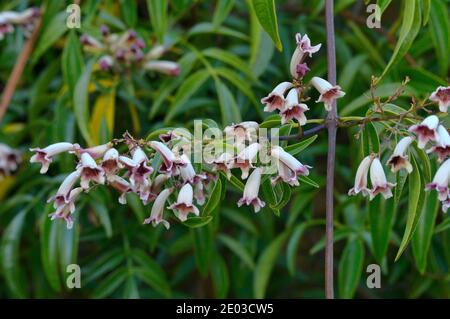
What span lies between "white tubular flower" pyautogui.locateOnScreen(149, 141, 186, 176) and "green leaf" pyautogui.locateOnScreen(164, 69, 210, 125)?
0.59 meters

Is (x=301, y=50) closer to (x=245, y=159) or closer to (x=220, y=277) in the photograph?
(x=245, y=159)

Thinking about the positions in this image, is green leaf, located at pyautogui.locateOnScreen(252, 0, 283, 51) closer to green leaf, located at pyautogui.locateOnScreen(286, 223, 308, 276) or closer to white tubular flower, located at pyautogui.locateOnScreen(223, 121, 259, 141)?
white tubular flower, located at pyautogui.locateOnScreen(223, 121, 259, 141)

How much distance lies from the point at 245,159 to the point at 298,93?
0.13m

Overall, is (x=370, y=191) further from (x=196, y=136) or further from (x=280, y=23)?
(x=280, y=23)

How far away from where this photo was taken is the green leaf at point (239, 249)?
1.83 meters

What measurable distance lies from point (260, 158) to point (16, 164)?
3.32 ft

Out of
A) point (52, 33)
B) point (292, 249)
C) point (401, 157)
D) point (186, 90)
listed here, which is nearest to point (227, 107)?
point (186, 90)

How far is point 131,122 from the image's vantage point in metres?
2.06

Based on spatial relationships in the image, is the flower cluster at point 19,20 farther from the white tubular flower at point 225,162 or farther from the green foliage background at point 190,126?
the white tubular flower at point 225,162

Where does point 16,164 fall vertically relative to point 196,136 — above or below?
above

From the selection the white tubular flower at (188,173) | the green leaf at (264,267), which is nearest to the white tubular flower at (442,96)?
the white tubular flower at (188,173)

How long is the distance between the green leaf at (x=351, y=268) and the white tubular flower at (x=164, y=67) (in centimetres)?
55
